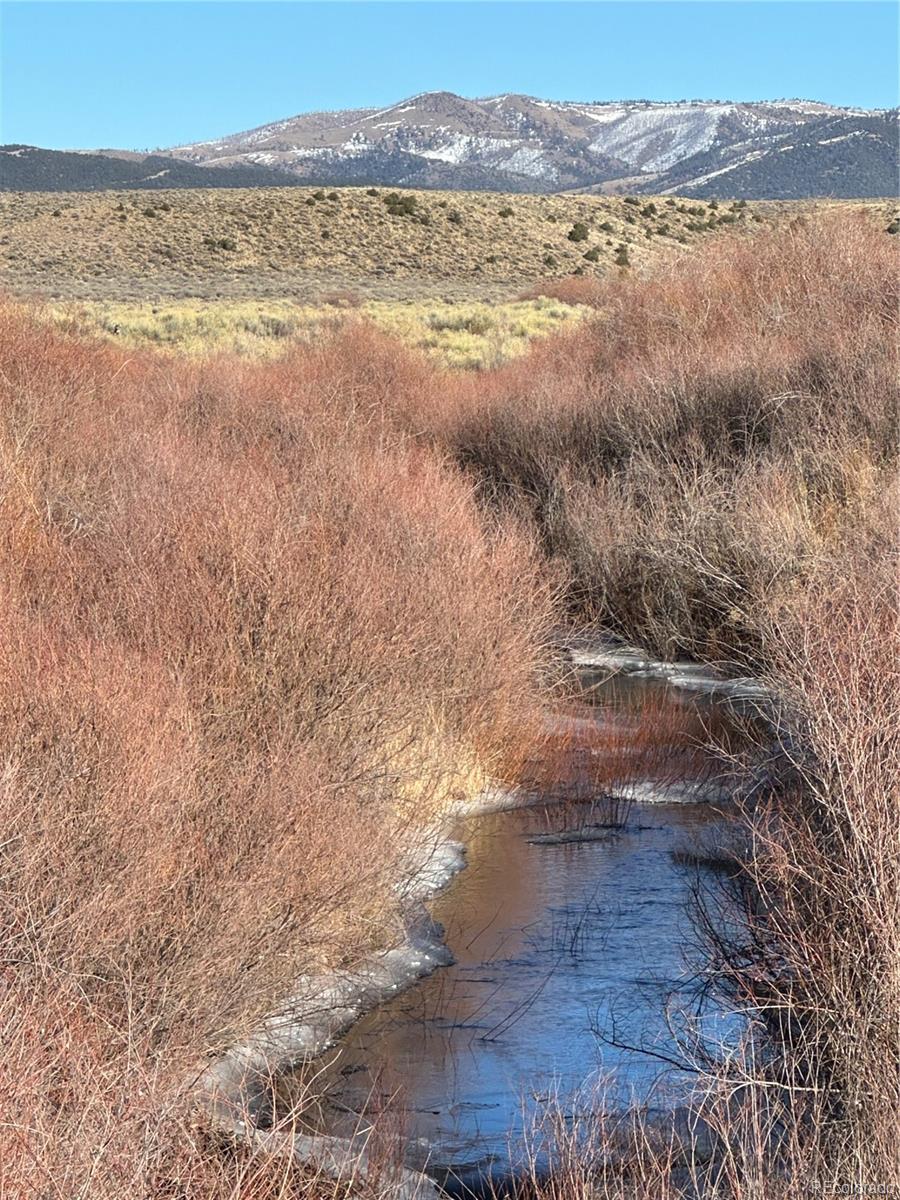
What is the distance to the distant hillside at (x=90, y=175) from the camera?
115000 millimetres

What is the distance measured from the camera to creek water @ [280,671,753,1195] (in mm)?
6051

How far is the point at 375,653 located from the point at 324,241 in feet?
155

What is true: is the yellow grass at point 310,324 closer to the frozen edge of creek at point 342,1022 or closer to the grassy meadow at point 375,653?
the grassy meadow at point 375,653

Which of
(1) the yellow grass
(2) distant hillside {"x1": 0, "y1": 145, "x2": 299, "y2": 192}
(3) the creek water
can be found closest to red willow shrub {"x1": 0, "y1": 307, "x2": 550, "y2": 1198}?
(3) the creek water

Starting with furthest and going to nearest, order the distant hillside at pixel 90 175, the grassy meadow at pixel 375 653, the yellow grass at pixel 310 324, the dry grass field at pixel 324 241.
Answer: the distant hillside at pixel 90 175
the dry grass field at pixel 324 241
the yellow grass at pixel 310 324
the grassy meadow at pixel 375 653

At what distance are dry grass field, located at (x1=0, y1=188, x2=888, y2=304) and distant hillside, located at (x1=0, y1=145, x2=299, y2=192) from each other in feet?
172

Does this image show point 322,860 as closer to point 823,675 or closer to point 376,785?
point 376,785

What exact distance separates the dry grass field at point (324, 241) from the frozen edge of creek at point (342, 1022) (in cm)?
3358

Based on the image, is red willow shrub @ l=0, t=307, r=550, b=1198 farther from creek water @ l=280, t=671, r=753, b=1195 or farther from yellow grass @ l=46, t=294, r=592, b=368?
yellow grass @ l=46, t=294, r=592, b=368

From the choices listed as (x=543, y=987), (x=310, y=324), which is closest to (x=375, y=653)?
(x=543, y=987)

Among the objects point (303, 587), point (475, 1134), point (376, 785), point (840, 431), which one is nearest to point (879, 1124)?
point (475, 1134)

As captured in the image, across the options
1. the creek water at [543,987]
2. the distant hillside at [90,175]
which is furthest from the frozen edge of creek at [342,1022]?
the distant hillside at [90,175]

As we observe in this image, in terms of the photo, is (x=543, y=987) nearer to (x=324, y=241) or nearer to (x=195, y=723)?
(x=195, y=723)

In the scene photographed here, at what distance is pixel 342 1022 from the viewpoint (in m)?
6.99
